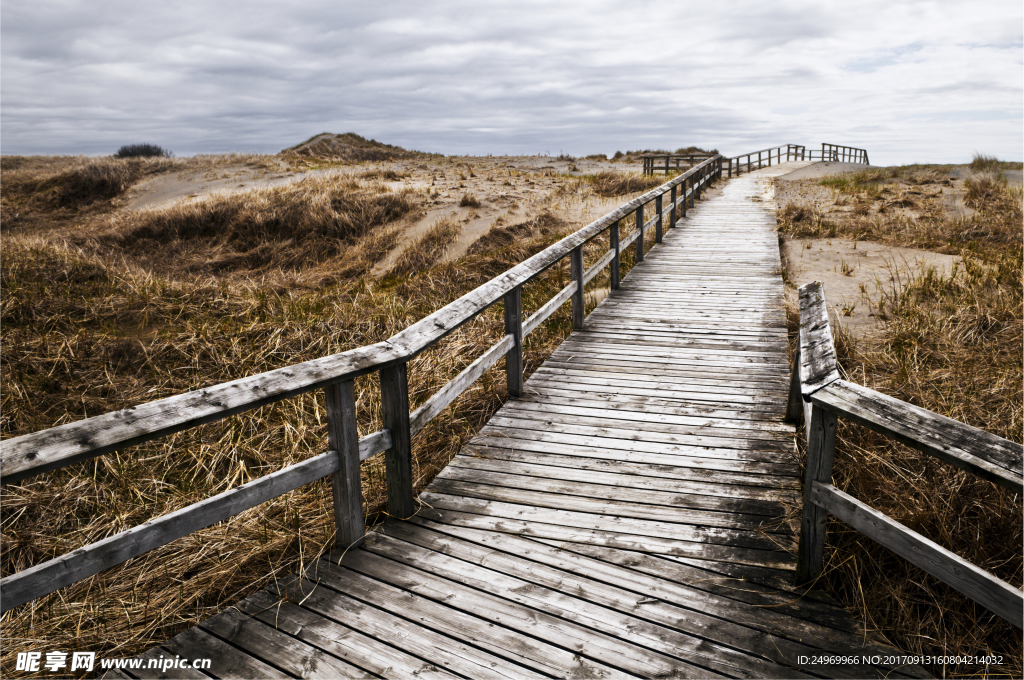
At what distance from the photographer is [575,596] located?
285 cm

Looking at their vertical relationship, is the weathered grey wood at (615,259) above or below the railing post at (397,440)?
above

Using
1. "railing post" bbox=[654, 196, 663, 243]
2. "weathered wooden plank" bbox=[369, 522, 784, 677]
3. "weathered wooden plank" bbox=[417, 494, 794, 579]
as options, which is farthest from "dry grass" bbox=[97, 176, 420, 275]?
"weathered wooden plank" bbox=[369, 522, 784, 677]

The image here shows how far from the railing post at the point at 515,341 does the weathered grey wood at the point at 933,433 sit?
288 centimetres

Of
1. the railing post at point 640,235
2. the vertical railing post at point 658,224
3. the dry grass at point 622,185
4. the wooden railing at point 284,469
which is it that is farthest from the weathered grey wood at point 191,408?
the dry grass at point 622,185

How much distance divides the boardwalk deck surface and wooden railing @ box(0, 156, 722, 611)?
439 millimetres

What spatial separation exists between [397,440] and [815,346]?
7.01 feet

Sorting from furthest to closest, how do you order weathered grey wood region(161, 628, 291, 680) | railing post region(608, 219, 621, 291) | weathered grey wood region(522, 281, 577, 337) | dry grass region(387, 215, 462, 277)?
dry grass region(387, 215, 462, 277) < railing post region(608, 219, 621, 291) < weathered grey wood region(522, 281, 577, 337) < weathered grey wood region(161, 628, 291, 680)

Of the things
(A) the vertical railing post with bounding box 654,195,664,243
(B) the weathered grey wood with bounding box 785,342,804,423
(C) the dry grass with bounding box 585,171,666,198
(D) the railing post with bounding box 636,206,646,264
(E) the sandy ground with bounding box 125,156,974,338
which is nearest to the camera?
(B) the weathered grey wood with bounding box 785,342,804,423

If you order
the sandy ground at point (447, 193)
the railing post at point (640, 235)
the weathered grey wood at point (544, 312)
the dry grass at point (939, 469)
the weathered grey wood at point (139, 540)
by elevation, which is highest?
the sandy ground at point (447, 193)

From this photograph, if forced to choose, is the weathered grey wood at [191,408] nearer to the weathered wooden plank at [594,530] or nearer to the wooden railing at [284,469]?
the wooden railing at [284,469]

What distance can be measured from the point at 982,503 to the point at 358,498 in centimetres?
305

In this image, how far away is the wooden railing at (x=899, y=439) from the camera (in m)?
2.03

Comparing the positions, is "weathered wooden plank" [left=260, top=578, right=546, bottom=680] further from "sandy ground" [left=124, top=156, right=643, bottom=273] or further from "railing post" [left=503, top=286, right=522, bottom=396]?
"sandy ground" [left=124, top=156, right=643, bottom=273]

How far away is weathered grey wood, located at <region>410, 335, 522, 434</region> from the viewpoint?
11.9 ft
